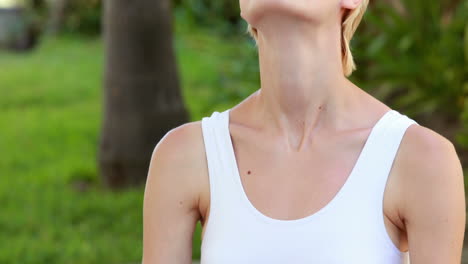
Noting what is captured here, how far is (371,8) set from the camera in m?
8.42

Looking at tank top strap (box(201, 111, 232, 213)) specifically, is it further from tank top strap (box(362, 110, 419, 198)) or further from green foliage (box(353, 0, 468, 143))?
green foliage (box(353, 0, 468, 143))

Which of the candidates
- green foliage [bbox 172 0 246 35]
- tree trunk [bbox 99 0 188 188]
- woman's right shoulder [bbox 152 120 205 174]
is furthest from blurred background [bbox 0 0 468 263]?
woman's right shoulder [bbox 152 120 205 174]

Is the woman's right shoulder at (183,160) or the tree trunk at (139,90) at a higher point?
the woman's right shoulder at (183,160)

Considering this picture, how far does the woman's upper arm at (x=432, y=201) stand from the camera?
61.9 inches

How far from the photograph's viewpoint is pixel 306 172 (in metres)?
1.66

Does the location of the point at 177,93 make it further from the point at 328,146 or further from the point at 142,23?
the point at 328,146

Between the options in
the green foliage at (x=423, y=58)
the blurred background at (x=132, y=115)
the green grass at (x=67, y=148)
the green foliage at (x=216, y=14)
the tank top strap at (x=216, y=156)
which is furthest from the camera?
the green foliage at (x=216, y=14)

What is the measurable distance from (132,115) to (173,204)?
519 cm

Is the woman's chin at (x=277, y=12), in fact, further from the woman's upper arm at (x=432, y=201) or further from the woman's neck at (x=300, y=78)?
the woman's upper arm at (x=432, y=201)

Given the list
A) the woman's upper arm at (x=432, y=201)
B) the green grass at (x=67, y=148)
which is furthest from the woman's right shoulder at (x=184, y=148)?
the green grass at (x=67, y=148)

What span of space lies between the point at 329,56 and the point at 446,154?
0.89 feet

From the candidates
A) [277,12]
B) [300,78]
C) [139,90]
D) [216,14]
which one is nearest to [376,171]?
[300,78]

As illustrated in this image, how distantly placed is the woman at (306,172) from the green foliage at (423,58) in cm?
552

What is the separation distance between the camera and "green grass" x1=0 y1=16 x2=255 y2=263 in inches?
231
